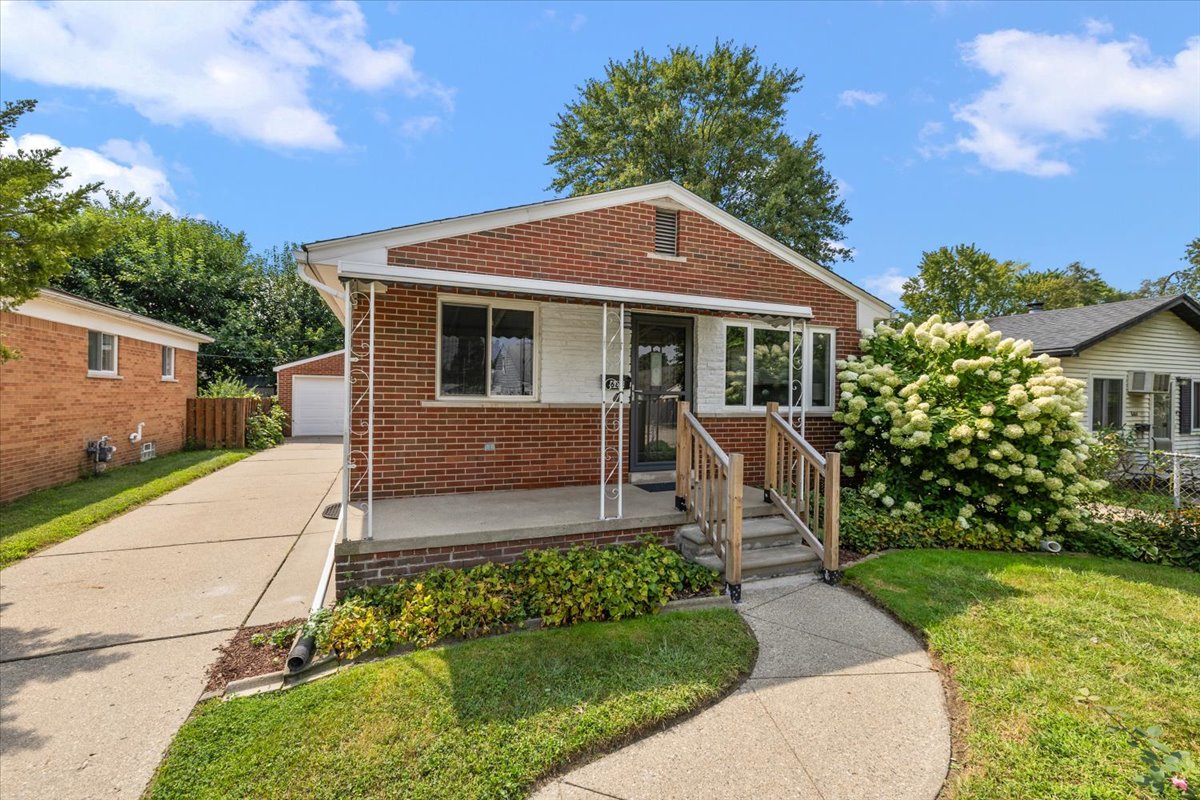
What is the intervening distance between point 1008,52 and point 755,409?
22.3 ft

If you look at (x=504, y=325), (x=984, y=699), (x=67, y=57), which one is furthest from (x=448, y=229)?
(x=984, y=699)

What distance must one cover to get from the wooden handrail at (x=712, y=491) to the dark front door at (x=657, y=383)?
1.44 m

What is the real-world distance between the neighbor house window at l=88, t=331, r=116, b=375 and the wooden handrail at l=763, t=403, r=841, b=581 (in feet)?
43.0

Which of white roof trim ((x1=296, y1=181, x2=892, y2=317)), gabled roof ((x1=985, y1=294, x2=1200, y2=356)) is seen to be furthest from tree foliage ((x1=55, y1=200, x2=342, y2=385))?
gabled roof ((x1=985, y1=294, x2=1200, y2=356))

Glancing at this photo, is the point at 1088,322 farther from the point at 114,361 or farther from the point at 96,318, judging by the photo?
the point at 114,361

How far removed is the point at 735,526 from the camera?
4457mm

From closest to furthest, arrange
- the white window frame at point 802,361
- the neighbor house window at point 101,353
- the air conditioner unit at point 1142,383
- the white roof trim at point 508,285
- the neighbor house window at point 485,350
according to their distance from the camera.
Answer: the white roof trim at point 508,285 < the neighbor house window at point 485,350 < the white window frame at point 802,361 < the neighbor house window at point 101,353 < the air conditioner unit at point 1142,383

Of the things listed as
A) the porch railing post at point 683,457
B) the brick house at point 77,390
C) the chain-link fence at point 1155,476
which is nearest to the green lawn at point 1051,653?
the porch railing post at point 683,457

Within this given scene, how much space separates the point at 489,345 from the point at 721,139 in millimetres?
17810

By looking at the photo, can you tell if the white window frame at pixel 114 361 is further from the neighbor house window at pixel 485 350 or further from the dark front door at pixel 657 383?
the dark front door at pixel 657 383

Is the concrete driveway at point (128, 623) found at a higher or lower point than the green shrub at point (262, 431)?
lower

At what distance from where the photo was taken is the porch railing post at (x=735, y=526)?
444cm

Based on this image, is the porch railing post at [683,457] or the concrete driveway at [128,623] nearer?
the concrete driveway at [128,623]

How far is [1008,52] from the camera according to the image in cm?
770
